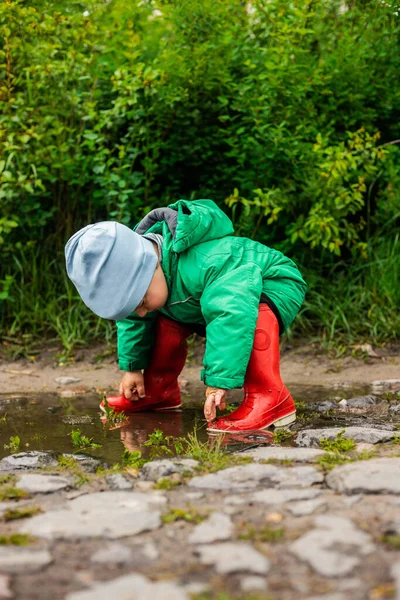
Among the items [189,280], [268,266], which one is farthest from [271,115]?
[189,280]

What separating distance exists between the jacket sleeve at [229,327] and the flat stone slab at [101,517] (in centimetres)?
92

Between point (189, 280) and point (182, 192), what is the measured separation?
216 centimetres

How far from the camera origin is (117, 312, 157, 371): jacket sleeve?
336 cm

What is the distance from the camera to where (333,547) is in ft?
5.02

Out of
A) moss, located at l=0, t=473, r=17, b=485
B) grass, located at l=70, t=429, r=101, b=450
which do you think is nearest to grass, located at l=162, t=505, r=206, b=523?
moss, located at l=0, t=473, r=17, b=485

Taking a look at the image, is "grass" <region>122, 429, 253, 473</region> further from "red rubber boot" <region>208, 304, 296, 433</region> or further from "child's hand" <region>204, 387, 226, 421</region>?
"red rubber boot" <region>208, 304, 296, 433</region>

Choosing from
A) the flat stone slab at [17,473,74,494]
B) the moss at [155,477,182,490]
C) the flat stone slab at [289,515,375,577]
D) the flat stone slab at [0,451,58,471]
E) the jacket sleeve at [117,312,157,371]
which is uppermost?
the jacket sleeve at [117,312,157,371]

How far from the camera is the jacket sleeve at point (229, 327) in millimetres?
2830

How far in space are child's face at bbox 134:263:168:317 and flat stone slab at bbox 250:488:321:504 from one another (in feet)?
3.81

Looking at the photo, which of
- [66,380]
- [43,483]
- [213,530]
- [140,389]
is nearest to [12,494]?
[43,483]

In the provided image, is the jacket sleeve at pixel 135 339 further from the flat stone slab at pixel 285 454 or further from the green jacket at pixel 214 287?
the flat stone slab at pixel 285 454

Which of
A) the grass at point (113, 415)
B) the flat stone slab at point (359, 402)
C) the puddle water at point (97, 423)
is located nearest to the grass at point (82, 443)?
the puddle water at point (97, 423)

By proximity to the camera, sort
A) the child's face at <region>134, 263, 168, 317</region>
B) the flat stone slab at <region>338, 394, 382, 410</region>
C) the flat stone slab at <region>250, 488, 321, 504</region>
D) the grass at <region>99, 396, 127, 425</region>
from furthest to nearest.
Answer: the flat stone slab at <region>338, 394, 382, 410</region>, the grass at <region>99, 396, 127, 425</region>, the child's face at <region>134, 263, 168, 317</region>, the flat stone slab at <region>250, 488, 321, 504</region>

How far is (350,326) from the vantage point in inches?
182
